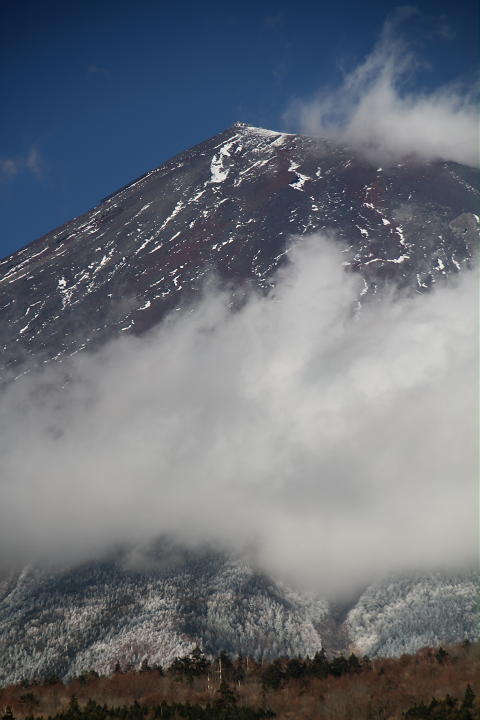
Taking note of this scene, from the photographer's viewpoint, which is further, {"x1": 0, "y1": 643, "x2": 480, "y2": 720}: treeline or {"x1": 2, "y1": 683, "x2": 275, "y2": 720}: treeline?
{"x1": 0, "y1": 643, "x2": 480, "y2": 720}: treeline

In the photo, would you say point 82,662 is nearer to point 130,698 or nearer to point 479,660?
point 130,698

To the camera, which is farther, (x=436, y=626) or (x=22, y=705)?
(x=436, y=626)

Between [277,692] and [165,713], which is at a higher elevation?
[277,692]

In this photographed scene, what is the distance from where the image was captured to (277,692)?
110 meters

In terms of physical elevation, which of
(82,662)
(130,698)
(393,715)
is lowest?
(393,715)

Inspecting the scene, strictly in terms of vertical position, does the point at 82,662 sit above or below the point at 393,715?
above

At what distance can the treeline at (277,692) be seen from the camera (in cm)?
9050

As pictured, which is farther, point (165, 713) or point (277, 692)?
point (277, 692)

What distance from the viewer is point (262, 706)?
100938 mm

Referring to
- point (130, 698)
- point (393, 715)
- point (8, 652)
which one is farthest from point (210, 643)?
point (393, 715)

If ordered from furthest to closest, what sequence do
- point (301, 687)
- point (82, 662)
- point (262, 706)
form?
point (82, 662) → point (301, 687) → point (262, 706)

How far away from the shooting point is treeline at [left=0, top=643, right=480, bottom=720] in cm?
9050

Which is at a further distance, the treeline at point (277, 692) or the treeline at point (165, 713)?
the treeline at point (277, 692)

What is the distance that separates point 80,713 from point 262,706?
992 inches
